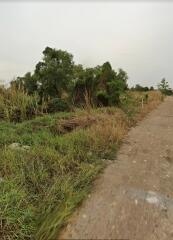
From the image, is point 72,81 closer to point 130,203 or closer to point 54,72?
point 54,72

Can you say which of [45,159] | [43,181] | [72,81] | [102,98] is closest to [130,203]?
[43,181]

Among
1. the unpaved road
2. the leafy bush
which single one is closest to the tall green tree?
the leafy bush

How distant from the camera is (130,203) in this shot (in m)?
2.53

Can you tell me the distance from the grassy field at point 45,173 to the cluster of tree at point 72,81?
367 centimetres

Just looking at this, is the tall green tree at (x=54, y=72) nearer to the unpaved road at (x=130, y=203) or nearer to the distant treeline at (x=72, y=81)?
the distant treeline at (x=72, y=81)

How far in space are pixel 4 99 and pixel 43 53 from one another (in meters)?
A: 3.90

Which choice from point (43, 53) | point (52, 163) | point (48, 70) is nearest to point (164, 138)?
point (52, 163)

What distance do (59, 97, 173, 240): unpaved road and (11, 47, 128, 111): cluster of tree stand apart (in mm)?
4743

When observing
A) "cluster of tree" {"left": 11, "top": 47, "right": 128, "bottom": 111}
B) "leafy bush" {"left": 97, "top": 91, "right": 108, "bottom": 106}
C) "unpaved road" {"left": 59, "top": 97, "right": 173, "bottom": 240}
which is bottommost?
"unpaved road" {"left": 59, "top": 97, "right": 173, "bottom": 240}

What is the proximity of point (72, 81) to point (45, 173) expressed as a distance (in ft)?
21.6

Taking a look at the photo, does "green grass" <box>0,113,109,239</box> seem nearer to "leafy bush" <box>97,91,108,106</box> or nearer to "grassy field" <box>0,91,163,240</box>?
"grassy field" <box>0,91,163,240</box>

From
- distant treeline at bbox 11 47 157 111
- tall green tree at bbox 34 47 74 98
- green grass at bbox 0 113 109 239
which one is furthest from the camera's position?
tall green tree at bbox 34 47 74 98

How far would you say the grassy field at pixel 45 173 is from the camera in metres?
2.08

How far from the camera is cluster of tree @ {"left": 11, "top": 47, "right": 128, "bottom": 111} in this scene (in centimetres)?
862
